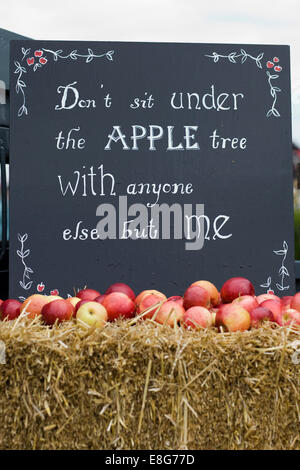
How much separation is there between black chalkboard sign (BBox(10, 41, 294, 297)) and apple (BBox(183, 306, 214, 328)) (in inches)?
37.0

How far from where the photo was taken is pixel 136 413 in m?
1.98

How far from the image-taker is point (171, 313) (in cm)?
224

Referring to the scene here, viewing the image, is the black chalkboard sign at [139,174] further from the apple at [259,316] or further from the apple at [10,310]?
the apple at [259,316]

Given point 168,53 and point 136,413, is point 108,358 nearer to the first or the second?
point 136,413

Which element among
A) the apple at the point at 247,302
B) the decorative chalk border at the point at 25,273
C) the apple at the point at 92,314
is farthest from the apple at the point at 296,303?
the decorative chalk border at the point at 25,273

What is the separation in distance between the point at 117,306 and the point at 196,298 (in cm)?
37

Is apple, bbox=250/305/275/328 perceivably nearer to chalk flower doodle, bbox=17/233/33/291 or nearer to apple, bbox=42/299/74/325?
apple, bbox=42/299/74/325

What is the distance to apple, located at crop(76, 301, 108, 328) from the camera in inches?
88.7

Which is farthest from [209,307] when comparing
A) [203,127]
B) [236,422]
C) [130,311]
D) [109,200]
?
[203,127]

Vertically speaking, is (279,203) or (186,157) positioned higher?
(186,157)

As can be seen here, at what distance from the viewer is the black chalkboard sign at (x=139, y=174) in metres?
3.22

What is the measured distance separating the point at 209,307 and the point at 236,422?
64cm

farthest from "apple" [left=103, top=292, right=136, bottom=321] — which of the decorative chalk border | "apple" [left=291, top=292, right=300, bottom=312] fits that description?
the decorative chalk border

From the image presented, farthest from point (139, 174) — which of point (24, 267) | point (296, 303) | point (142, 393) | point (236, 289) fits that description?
point (142, 393)
